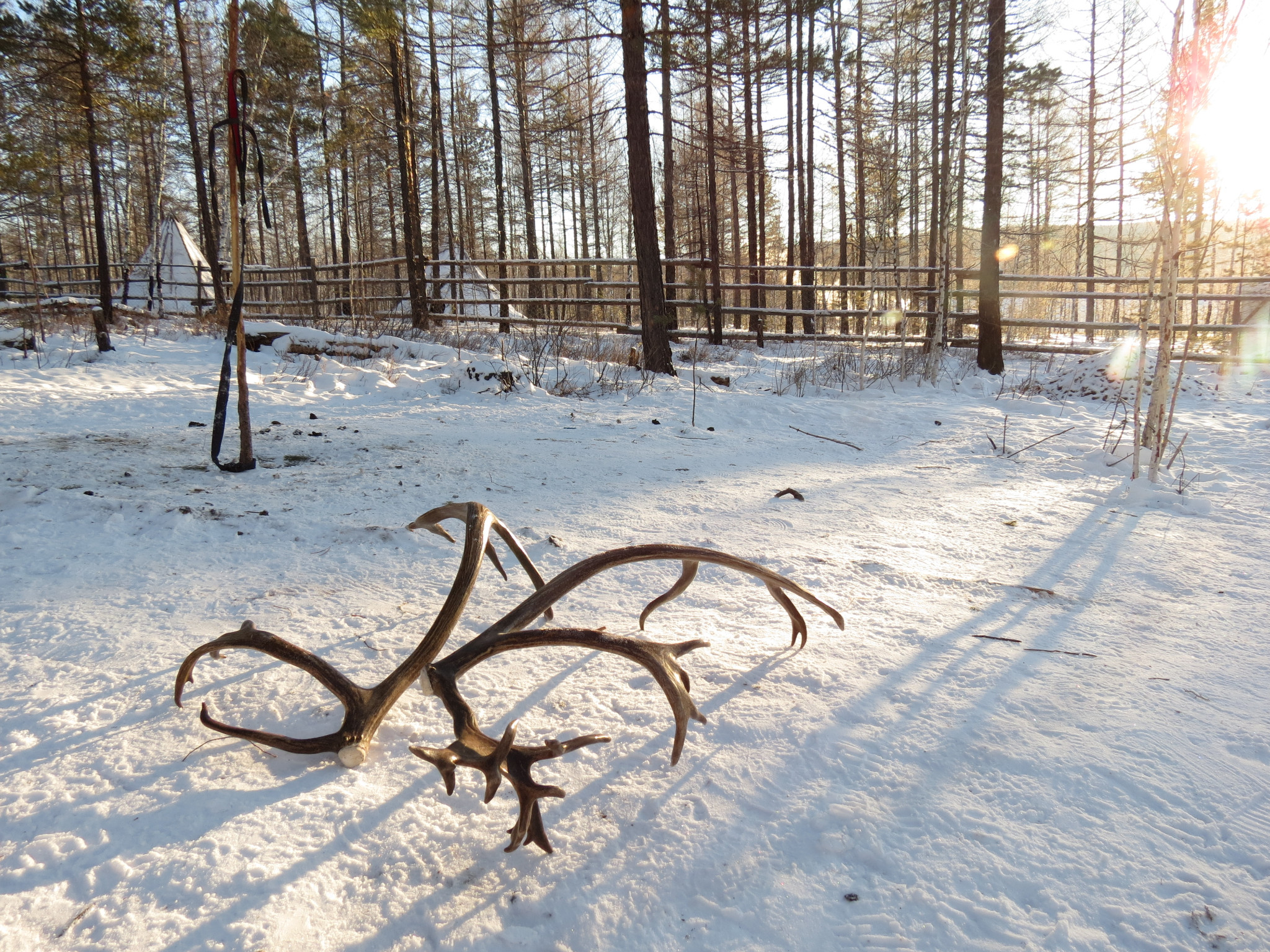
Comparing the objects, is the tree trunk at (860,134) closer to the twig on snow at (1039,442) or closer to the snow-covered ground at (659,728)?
the twig on snow at (1039,442)

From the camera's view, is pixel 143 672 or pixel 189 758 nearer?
pixel 189 758

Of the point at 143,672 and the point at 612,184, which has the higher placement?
the point at 612,184

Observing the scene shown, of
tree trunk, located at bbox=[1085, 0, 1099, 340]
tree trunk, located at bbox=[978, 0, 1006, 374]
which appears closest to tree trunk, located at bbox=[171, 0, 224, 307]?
tree trunk, located at bbox=[978, 0, 1006, 374]

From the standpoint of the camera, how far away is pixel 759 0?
24.7ft

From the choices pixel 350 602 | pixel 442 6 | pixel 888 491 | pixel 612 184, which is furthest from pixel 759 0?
pixel 612 184

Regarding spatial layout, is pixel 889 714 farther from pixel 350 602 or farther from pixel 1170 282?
pixel 1170 282

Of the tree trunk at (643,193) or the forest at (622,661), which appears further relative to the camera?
the tree trunk at (643,193)

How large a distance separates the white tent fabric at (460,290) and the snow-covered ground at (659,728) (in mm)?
9481

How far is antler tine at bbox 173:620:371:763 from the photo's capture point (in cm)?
111

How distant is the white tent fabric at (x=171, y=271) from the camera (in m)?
18.2

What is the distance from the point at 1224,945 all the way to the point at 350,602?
6.52 ft

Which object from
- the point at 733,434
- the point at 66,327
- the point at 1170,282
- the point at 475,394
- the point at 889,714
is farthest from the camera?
the point at 66,327

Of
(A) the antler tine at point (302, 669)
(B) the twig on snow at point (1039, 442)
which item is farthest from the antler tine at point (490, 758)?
(B) the twig on snow at point (1039, 442)

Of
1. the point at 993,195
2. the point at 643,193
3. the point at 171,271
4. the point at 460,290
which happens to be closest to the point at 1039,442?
the point at 643,193
